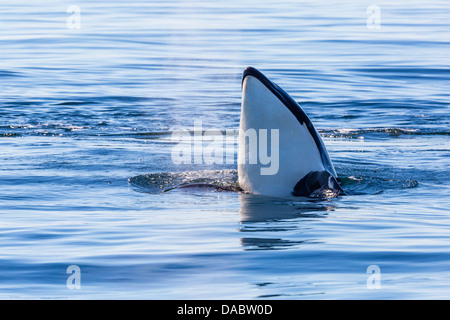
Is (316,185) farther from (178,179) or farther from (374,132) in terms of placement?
(374,132)

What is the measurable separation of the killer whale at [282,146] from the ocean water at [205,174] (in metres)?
0.21

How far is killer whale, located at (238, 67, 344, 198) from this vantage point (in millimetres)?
10062

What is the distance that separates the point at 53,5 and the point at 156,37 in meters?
18.7

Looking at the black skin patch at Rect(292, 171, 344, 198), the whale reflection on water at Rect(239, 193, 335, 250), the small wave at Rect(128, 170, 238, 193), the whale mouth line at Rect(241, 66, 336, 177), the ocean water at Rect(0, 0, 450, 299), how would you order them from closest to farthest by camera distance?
the ocean water at Rect(0, 0, 450, 299) → the whale reflection on water at Rect(239, 193, 335, 250) → the whale mouth line at Rect(241, 66, 336, 177) → the black skin patch at Rect(292, 171, 344, 198) → the small wave at Rect(128, 170, 238, 193)

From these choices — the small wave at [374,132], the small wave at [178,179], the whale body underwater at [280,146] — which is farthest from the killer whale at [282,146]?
the small wave at [374,132]

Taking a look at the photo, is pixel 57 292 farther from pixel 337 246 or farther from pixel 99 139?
pixel 99 139

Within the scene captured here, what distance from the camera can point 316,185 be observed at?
10.5 metres

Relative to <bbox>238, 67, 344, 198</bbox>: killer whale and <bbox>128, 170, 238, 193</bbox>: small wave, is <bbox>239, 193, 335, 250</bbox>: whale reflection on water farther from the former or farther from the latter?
<bbox>128, 170, 238, 193</bbox>: small wave

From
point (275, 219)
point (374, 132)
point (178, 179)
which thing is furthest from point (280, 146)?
point (374, 132)

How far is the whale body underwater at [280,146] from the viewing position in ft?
33.0

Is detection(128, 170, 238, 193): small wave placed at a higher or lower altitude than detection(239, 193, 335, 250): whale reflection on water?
higher

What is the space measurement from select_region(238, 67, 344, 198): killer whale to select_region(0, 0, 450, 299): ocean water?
21cm

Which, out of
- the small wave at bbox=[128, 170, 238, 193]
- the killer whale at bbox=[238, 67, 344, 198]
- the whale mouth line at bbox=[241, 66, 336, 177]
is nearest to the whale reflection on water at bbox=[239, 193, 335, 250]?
the killer whale at bbox=[238, 67, 344, 198]
